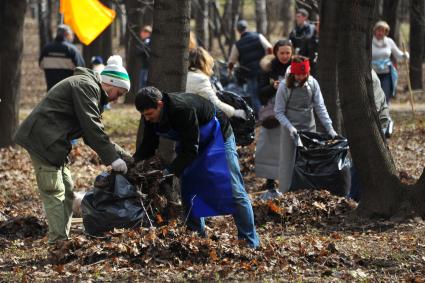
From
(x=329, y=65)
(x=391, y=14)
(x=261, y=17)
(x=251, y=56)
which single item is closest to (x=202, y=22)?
(x=261, y=17)

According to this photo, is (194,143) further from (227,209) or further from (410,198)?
(410,198)

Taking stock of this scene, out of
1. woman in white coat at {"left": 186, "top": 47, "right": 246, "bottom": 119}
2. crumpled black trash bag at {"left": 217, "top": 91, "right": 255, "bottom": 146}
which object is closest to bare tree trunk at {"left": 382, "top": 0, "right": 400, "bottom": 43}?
woman in white coat at {"left": 186, "top": 47, "right": 246, "bottom": 119}

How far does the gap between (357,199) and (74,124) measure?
4.08 m

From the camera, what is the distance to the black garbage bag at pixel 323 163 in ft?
34.7

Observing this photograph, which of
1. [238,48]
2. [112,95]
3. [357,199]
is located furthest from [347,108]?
[238,48]

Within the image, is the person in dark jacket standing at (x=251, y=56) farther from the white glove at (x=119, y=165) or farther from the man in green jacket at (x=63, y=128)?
the white glove at (x=119, y=165)

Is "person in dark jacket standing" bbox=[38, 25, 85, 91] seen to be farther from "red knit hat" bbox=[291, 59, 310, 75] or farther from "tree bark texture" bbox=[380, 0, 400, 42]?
"tree bark texture" bbox=[380, 0, 400, 42]

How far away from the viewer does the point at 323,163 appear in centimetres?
1062

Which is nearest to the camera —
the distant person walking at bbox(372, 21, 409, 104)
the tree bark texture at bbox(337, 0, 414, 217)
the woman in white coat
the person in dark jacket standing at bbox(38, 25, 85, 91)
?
the tree bark texture at bbox(337, 0, 414, 217)

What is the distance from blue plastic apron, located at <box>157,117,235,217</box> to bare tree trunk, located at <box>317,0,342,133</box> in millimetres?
4621

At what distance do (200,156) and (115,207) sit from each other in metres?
1.08

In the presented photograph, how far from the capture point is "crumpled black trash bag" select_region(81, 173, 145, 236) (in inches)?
324

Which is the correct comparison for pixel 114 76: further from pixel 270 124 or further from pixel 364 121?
pixel 270 124

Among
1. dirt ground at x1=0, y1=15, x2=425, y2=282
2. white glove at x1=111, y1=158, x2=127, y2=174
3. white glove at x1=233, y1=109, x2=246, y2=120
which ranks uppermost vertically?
white glove at x1=233, y1=109, x2=246, y2=120
